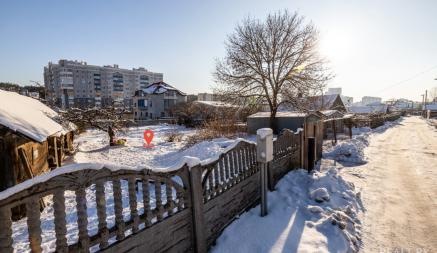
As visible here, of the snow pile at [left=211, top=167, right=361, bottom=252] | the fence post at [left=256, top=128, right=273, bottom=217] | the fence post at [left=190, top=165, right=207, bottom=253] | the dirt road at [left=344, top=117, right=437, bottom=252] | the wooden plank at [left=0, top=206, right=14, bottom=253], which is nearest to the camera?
the wooden plank at [left=0, top=206, right=14, bottom=253]

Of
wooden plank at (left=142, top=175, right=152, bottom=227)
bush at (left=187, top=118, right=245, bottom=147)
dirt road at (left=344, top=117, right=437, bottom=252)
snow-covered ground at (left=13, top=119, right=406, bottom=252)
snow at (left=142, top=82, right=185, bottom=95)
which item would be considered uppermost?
snow at (left=142, top=82, right=185, bottom=95)

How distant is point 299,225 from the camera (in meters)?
4.31

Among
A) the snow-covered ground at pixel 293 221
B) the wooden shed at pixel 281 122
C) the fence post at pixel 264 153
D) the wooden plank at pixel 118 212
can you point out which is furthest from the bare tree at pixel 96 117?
the wooden plank at pixel 118 212

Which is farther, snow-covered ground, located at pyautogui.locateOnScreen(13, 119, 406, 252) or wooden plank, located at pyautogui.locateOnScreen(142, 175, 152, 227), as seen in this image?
snow-covered ground, located at pyautogui.locateOnScreen(13, 119, 406, 252)

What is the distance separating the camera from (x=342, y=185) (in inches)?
256

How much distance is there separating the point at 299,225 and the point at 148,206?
283 cm

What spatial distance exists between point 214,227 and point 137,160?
929 cm

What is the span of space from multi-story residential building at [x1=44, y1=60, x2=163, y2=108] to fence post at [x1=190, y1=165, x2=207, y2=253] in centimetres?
7955

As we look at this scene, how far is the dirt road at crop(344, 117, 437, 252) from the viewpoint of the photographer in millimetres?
4229

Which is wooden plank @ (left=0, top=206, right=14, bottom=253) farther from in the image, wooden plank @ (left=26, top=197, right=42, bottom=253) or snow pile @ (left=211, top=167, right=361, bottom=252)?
snow pile @ (left=211, top=167, right=361, bottom=252)

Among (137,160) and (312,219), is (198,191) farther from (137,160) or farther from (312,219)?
(137,160)

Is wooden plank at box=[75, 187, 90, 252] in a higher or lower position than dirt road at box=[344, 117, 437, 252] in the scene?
higher

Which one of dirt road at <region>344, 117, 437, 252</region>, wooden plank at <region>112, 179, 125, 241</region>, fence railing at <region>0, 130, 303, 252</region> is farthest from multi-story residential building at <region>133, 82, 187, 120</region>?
wooden plank at <region>112, 179, 125, 241</region>

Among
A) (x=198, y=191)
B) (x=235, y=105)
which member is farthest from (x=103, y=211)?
(x=235, y=105)
